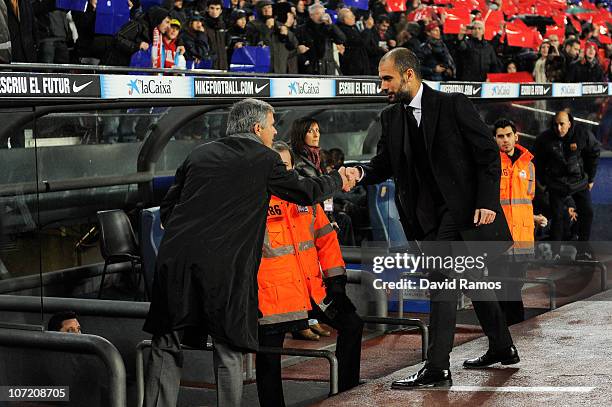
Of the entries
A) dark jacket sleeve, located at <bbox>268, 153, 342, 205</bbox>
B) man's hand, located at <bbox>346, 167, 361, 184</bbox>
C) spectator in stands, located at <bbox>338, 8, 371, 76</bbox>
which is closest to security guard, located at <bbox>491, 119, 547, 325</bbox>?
man's hand, located at <bbox>346, 167, 361, 184</bbox>

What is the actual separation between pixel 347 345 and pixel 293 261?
77cm

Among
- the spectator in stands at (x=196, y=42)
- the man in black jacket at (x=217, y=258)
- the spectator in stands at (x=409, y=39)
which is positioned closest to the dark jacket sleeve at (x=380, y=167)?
the man in black jacket at (x=217, y=258)

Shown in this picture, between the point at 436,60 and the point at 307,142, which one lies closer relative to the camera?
the point at 307,142

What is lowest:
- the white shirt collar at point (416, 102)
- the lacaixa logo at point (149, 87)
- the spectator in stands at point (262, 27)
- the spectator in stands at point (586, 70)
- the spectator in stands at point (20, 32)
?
the white shirt collar at point (416, 102)

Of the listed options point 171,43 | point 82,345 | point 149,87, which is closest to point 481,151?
point 82,345

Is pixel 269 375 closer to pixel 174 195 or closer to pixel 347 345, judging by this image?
pixel 347 345

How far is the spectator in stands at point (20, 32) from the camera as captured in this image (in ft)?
28.2

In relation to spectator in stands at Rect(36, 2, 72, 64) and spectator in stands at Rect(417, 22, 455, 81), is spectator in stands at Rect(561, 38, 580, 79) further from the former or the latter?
spectator in stands at Rect(36, 2, 72, 64)

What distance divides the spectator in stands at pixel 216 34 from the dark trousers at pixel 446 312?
7.66m

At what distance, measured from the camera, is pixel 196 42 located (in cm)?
1336

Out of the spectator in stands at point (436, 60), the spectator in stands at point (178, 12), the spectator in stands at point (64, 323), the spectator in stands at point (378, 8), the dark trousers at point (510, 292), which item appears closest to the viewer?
the spectator in stands at point (64, 323)

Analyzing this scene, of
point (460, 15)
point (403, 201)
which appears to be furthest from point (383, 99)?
point (460, 15)

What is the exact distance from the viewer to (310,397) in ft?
24.7

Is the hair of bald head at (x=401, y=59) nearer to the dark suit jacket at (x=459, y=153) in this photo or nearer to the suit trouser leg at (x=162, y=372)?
the dark suit jacket at (x=459, y=153)
